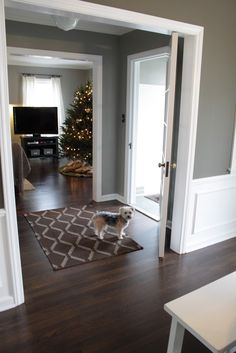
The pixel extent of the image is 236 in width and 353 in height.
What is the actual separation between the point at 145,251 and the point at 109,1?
236 cm

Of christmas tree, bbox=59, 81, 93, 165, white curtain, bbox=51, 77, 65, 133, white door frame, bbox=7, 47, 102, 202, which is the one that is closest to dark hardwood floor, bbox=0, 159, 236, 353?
white door frame, bbox=7, 47, 102, 202

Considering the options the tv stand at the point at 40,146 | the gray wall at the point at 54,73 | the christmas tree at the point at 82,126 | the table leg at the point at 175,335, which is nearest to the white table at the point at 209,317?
the table leg at the point at 175,335

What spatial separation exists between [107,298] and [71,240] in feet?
3.52

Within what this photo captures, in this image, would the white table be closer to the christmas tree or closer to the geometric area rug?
the geometric area rug

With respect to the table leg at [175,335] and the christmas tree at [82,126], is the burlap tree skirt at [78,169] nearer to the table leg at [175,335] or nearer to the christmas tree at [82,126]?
the christmas tree at [82,126]

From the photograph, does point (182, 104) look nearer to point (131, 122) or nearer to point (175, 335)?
point (131, 122)

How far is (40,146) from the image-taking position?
779cm

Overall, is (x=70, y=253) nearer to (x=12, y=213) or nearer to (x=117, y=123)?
(x=12, y=213)

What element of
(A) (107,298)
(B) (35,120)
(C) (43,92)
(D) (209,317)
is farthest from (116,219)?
(C) (43,92)

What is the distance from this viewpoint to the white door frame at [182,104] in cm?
186

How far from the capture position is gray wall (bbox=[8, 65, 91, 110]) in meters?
7.57

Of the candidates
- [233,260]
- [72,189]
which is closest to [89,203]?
[72,189]

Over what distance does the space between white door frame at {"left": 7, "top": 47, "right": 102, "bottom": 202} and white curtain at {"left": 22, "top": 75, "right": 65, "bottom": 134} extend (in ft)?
13.3

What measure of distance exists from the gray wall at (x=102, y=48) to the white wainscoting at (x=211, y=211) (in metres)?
1.95
